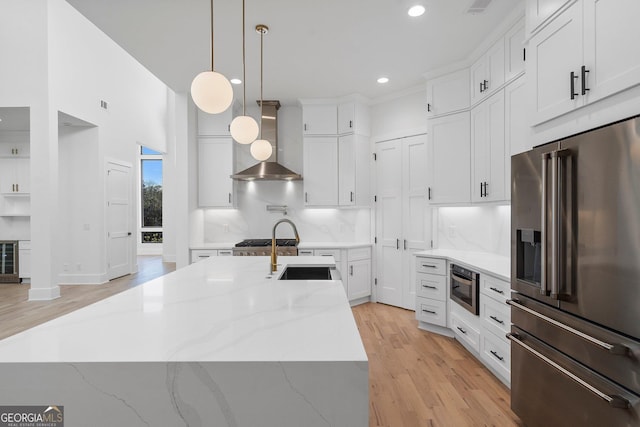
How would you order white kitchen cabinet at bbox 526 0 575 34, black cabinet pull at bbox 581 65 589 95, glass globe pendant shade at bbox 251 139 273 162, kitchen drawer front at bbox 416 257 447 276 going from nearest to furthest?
black cabinet pull at bbox 581 65 589 95 → white kitchen cabinet at bbox 526 0 575 34 → glass globe pendant shade at bbox 251 139 273 162 → kitchen drawer front at bbox 416 257 447 276

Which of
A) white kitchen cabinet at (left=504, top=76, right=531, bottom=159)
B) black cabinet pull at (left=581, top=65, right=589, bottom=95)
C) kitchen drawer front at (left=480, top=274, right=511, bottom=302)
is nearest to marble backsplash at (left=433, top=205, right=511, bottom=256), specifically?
white kitchen cabinet at (left=504, top=76, right=531, bottom=159)

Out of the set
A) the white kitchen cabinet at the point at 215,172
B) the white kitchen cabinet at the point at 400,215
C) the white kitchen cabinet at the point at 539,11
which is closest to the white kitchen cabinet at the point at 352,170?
the white kitchen cabinet at the point at 400,215

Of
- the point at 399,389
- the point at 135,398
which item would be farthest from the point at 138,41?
the point at 399,389

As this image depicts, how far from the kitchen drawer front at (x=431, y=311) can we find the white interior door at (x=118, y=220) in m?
5.71

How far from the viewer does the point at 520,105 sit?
2797 mm

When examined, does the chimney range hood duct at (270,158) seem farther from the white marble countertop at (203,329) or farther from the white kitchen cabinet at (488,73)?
the white marble countertop at (203,329)

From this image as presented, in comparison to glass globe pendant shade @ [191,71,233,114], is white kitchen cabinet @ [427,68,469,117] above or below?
above

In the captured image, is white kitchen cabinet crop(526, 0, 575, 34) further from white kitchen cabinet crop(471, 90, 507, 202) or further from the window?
the window

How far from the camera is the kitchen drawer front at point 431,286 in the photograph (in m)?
3.66

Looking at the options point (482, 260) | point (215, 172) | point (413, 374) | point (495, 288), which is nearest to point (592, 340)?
point (495, 288)

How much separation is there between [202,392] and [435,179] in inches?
142

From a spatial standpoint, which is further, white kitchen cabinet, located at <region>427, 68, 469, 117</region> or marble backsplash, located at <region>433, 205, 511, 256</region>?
white kitchen cabinet, located at <region>427, 68, 469, 117</region>

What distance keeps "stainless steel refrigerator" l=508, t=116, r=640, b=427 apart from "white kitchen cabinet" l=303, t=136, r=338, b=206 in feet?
10.1

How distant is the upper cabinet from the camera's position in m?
1.44
